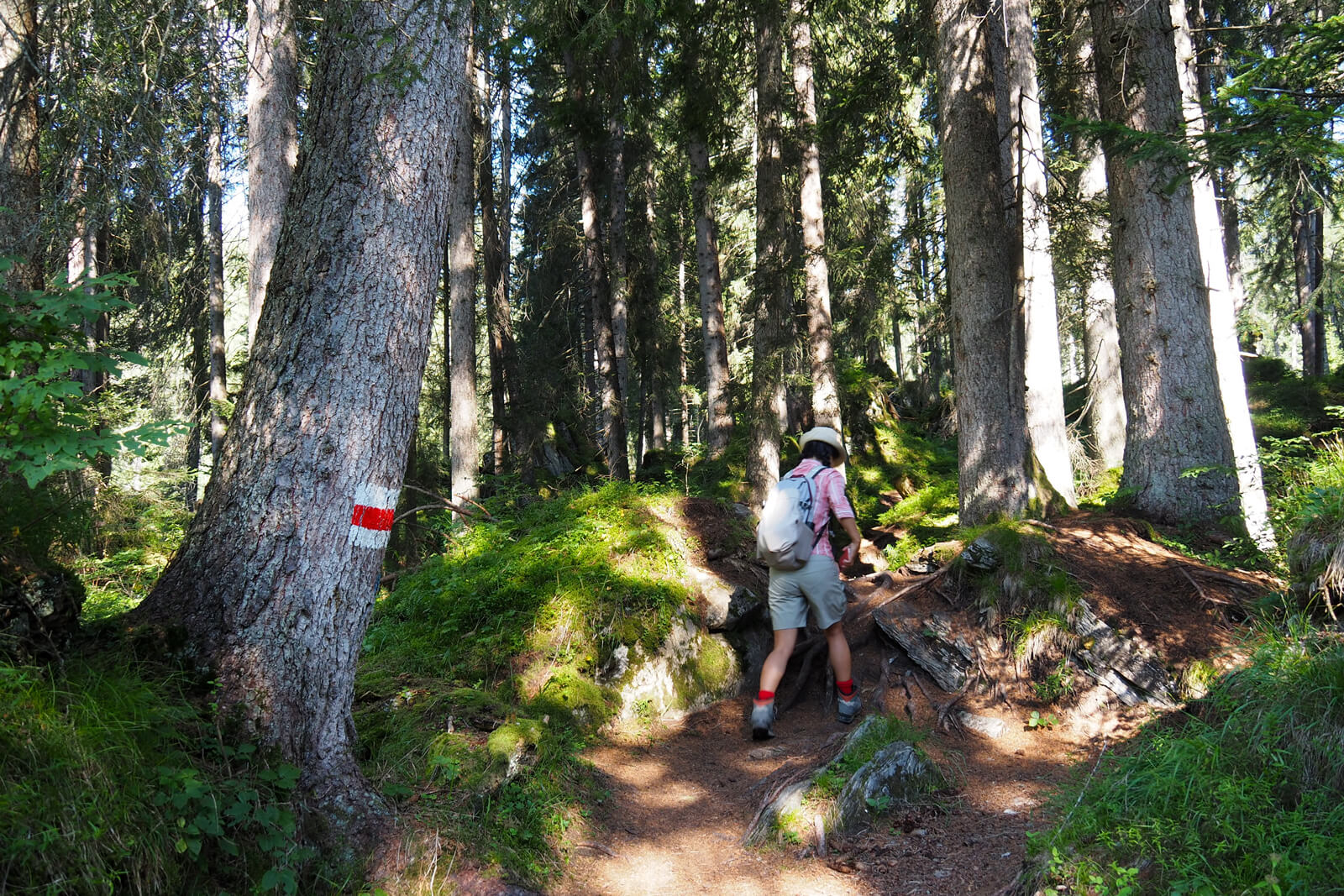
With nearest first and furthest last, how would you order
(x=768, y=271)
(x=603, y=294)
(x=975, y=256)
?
(x=975, y=256) < (x=768, y=271) < (x=603, y=294)

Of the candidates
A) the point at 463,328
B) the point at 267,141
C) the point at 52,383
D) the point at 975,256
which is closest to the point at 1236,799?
the point at 52,383

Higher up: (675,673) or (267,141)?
(267,141)

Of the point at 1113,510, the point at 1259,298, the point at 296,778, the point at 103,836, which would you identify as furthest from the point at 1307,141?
the point at 1259,298

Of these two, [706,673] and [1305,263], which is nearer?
[706,673]

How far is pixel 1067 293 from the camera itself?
62.1ft

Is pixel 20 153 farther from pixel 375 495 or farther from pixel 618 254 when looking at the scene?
pixel 618 254

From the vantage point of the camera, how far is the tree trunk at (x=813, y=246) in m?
10.5

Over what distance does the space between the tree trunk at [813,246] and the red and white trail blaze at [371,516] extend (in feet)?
24.9

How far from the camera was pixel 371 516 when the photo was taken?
141 inches

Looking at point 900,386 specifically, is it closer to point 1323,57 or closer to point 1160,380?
point 1160,380

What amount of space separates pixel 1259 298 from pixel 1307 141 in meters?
29.6

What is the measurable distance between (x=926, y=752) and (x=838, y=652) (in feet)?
3.84

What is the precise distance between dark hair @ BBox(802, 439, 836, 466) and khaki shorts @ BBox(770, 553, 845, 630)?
2.91 ft

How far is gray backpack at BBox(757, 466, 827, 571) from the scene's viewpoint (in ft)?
19.4
